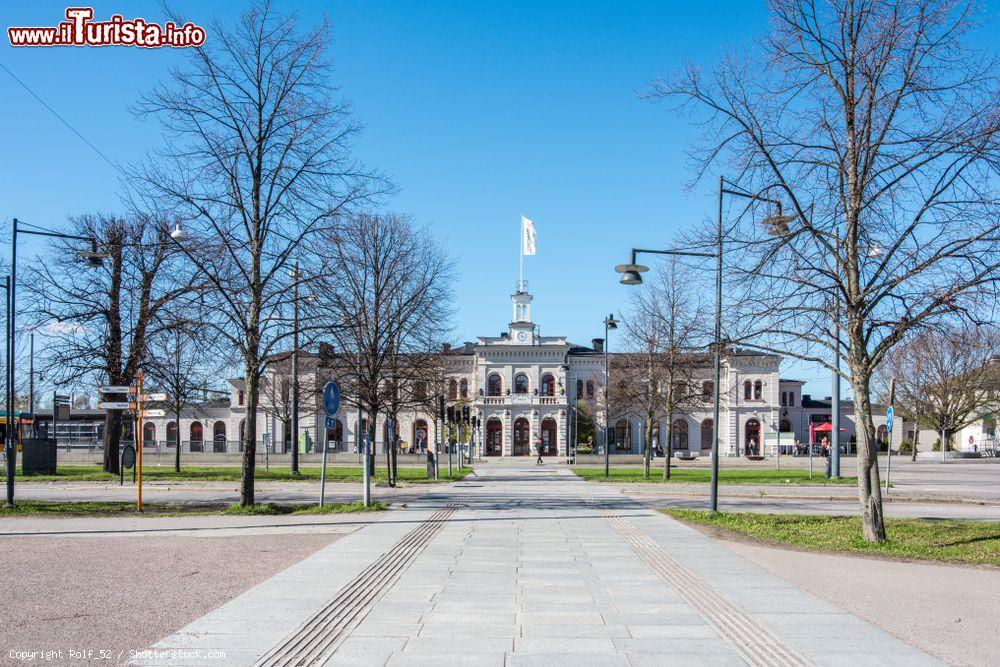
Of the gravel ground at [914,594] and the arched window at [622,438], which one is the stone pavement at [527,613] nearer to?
the gravel ground at [914,594]

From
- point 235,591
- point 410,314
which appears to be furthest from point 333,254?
point 235,591

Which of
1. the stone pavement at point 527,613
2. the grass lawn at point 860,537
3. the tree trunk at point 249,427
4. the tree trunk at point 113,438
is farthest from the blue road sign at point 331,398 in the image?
the tree trunk at point 113,438

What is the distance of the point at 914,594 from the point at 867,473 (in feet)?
14.9

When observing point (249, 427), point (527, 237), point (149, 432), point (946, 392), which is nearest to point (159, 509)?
point (249, 427)

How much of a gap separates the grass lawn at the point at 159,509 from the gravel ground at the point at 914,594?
33.3ft

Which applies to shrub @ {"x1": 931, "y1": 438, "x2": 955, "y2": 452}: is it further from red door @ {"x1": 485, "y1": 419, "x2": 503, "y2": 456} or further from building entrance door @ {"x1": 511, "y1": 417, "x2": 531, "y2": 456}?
red door @ {"x1": 485, "y1": 419, "x2": 503, "y2": 456}

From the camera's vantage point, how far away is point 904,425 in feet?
313

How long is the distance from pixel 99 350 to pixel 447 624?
98.1 ft

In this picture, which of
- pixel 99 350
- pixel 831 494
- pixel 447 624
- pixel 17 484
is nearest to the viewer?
pixel 447 624

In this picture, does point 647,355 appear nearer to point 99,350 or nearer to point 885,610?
point 99,350

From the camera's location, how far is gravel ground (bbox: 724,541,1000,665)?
7484 mm

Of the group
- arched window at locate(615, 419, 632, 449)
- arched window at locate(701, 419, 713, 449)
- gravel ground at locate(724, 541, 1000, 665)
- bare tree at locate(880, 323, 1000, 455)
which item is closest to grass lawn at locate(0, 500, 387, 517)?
gravel ground at locate(724, 541, 1000, 665)

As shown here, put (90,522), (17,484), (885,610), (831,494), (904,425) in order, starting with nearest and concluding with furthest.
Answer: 1. (885,610)
2. (90,522)
3. (831,494)
4. (17,484)
5. (904,425)

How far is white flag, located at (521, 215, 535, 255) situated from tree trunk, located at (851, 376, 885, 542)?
61462 millimetres
